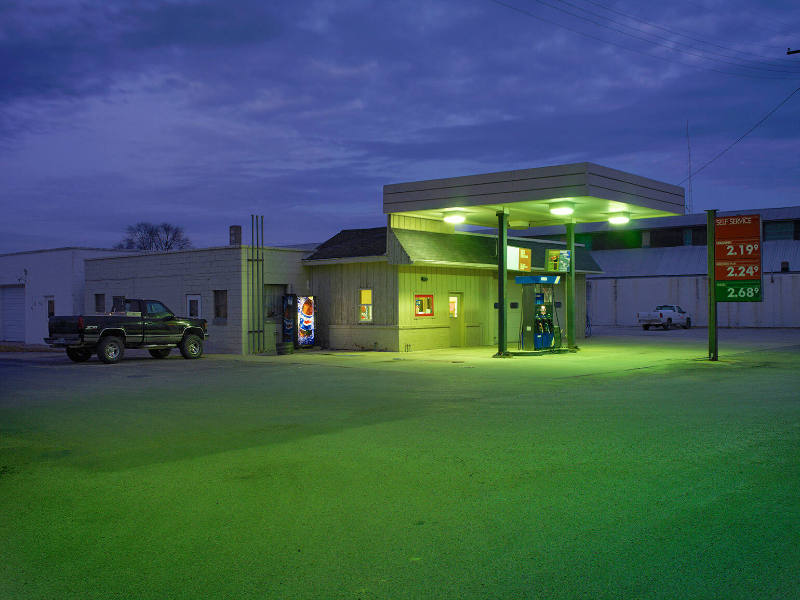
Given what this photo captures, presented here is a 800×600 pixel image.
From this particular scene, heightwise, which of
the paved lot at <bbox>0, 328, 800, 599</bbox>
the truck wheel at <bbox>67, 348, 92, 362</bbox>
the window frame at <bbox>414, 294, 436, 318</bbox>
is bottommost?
the paved lot at <bbox>0, 328, 800, 599</bbox>

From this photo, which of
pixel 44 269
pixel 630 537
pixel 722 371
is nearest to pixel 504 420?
pixel 630 537

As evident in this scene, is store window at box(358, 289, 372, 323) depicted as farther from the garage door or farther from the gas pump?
the garage door

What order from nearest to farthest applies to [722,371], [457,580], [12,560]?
[457,580] < [12,560] < [722,371]

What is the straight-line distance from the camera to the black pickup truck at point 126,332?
2242 centimetres

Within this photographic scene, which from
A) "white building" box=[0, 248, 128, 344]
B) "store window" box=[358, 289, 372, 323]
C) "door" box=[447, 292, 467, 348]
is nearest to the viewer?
"store window" box=[358, 289, 372, 323]

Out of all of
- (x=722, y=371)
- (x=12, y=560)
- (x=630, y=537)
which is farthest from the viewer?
(x=722, y=371)

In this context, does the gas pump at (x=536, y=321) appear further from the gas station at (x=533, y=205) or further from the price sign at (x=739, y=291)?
the price sign at (x=739, y=291)

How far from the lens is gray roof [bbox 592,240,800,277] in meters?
50.7

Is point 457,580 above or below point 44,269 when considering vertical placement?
below

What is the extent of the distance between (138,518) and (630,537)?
12.9 ft

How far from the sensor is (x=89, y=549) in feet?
17.8

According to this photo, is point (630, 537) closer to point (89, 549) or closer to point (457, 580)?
point (457, 580)

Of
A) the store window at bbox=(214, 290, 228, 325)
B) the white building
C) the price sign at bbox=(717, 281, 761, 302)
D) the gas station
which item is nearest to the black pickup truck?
the store window at bbox=(214, 290, 228, 325)

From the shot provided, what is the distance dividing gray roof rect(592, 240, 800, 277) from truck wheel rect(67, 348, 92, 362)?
124ft
